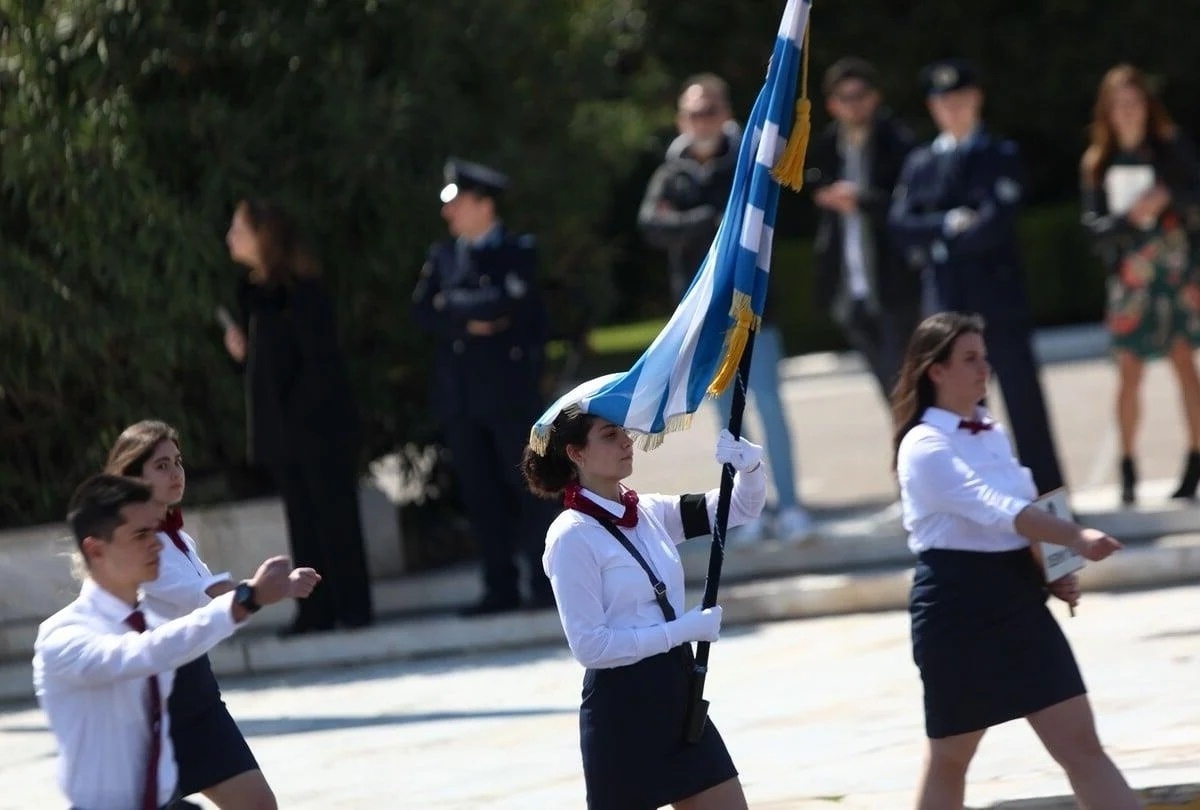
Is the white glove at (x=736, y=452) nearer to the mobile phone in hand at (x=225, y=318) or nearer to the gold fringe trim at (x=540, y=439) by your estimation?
the gold fringe trim at (x=540, y=439)

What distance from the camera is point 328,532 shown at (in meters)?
10.1

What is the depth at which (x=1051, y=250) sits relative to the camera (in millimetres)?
25859

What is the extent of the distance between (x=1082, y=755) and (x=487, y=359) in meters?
4.65

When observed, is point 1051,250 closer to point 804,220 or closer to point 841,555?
point 804,220

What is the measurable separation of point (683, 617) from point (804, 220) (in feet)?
79.8

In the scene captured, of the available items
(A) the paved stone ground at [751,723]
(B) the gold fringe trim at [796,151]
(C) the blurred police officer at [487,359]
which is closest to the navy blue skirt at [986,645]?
(A) the paved stone ground at [751,723]

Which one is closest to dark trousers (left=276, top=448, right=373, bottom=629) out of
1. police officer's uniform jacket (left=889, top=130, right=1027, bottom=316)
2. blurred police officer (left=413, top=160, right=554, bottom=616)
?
blurred police officer (left=413, top=160, right=554, bottom=616)

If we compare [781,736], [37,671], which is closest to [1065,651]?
[781,736]

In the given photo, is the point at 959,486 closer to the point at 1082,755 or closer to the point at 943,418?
the point at 943,418

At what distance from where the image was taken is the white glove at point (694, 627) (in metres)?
5.17

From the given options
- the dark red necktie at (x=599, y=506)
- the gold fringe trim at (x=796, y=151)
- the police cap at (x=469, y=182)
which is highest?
the police cap at (x=469, y=182)

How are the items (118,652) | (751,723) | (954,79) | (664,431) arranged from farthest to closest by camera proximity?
(954,79)
(751,723)
(664,431)
(118,652)

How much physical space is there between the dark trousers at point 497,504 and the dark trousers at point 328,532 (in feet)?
1.75

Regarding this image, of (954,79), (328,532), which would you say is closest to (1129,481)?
(954,79)
